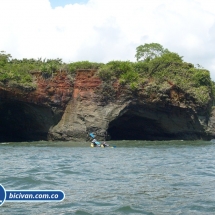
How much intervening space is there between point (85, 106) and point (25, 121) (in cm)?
511

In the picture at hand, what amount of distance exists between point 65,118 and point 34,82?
364 cm

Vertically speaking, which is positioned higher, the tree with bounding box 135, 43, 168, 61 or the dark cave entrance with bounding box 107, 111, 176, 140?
the tree with bounding box 135, 43, 168, 61

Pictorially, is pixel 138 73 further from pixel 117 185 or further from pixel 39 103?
pixel 117 185

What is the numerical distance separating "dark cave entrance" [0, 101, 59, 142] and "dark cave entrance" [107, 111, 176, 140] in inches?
214

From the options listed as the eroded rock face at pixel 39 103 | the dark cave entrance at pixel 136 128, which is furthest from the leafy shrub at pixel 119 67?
the eroded rock face at pixel 39 103

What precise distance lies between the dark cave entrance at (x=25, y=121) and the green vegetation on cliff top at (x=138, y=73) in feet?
6.82

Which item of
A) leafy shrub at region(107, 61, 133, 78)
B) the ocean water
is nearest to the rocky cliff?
leafy shrub at region(107, 61, 133, 78)

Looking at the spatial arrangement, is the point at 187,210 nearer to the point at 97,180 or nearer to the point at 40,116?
the point at 97,180

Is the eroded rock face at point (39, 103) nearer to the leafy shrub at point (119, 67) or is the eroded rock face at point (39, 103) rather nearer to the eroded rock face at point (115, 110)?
the eroded rock face at point (115, 110)

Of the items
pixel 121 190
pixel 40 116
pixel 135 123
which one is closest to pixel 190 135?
pixel 135 123

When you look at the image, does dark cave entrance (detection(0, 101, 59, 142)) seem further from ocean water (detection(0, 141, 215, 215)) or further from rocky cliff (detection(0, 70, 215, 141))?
ocean water (detection(0, 141, 215, 215))

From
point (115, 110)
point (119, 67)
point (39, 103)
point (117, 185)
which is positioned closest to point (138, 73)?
point (119, 67)

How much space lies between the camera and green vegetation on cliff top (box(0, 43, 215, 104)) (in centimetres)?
3259

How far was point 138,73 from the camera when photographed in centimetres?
3434
